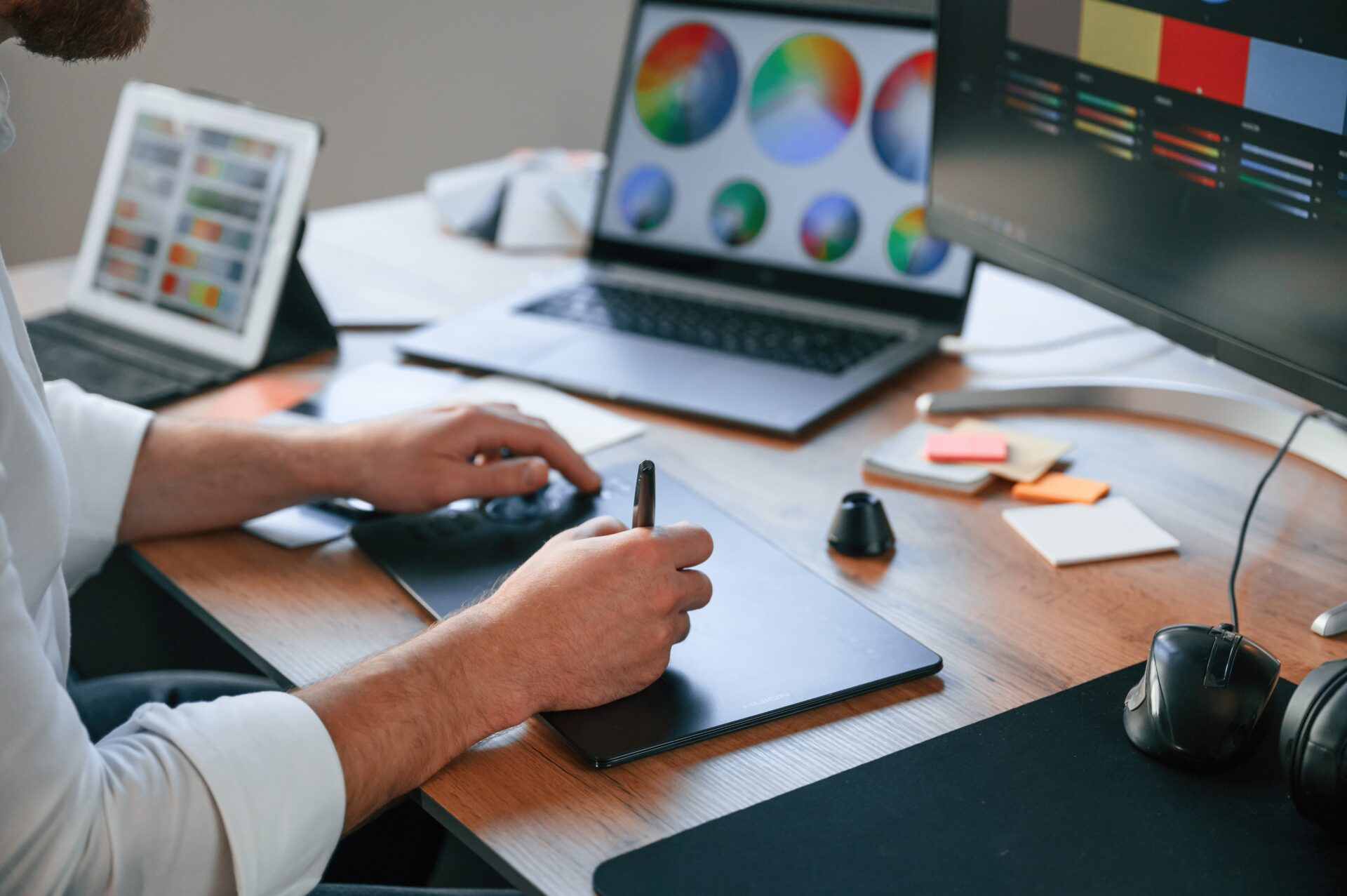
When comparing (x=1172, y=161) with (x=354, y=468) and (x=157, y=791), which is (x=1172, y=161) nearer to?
(x=354, y=468)

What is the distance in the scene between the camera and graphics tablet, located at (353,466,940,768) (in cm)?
73

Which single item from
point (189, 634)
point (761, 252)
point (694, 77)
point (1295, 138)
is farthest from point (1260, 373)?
point (189, 634)

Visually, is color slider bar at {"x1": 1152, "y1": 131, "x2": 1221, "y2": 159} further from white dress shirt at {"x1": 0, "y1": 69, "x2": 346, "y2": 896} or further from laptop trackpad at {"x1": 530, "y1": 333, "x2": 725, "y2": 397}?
white dress shirt at {"x1": 0, "y1": 69, "x2": 346, "y2": 896}

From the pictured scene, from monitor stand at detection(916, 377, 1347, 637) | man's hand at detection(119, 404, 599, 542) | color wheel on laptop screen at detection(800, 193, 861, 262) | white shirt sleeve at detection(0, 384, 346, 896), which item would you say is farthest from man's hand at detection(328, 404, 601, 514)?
color wheel on laptop screen at detection(800, 193, 861, 262)

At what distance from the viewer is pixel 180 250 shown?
1366mm

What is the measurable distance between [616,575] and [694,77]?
2.87ft

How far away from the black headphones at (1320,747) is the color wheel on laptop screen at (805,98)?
90cm

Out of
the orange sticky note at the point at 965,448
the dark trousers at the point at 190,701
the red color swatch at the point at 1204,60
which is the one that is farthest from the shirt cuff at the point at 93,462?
the red color swatch at the point at 1204,60

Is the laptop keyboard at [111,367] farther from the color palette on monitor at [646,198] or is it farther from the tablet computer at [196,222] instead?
the color palette on monitor at [646,198]

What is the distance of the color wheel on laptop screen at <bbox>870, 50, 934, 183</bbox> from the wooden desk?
296 millimetres

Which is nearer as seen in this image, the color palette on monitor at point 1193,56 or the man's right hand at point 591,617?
the man's right hand at point 591,617

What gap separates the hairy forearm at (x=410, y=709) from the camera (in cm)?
70

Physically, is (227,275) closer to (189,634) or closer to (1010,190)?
(189,634)

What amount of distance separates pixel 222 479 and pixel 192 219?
1.56ft
